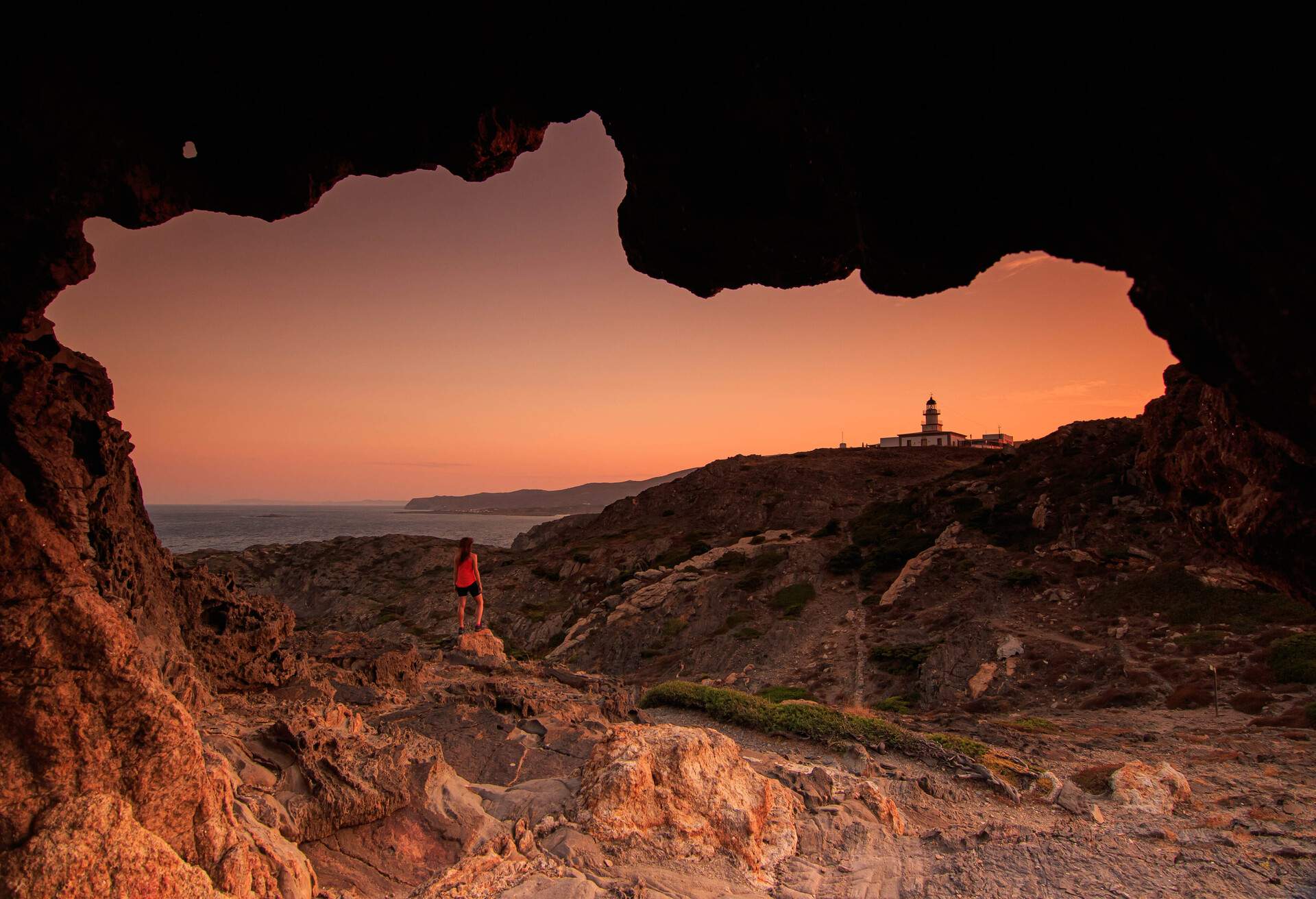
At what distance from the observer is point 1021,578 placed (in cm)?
3519

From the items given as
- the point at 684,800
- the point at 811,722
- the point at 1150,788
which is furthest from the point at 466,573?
the point at 1150,788

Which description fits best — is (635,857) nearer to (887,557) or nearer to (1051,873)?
(1051,873)

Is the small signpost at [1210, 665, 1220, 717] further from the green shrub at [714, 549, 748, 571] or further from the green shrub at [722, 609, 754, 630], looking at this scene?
the green shrub at [714, 549, 748, 571]

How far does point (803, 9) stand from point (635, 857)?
846 centimetres

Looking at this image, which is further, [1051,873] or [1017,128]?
[1051,873]

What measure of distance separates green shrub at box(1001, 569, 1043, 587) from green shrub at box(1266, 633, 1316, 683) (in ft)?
39.5

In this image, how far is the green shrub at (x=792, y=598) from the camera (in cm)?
4097

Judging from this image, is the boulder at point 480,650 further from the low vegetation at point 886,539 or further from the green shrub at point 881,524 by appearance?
the green shrub at point 881,524

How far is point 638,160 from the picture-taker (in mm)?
7262

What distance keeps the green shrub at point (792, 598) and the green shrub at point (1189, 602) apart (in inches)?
632

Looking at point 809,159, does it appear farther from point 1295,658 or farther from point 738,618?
point 738,618

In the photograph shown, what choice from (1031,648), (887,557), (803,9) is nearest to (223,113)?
(803,9)

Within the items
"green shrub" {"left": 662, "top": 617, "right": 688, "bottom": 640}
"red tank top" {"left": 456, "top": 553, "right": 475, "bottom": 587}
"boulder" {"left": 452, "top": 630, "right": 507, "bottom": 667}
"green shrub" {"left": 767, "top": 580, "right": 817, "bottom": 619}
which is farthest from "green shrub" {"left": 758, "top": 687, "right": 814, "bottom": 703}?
"red tank top" {"left": 456, "top": 553, "right": 475, "bottom": 587}

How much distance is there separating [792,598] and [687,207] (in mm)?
38560
